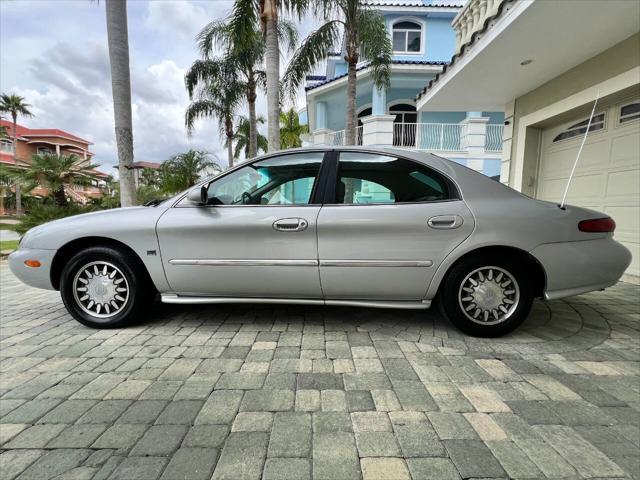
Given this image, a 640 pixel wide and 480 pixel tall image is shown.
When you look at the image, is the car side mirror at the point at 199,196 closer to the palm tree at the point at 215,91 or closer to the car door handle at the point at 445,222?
the car door handle at the point at 445,222

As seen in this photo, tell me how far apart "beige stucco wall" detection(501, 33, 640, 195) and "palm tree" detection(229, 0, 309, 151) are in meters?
5.00

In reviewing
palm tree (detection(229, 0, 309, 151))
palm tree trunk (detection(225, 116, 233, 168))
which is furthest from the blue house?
palm tree trunk (detection(225, 116, 233, 168))

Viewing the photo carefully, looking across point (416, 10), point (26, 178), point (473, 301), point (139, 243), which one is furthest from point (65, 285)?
point (416, 10)

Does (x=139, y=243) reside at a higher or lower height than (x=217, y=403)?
higher

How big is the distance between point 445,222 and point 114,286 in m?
2.82

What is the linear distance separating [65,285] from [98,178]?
9.84 m

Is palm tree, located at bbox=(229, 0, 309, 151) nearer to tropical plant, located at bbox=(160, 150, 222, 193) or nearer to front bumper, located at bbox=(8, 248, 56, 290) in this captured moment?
front bumper, located at bbox=(8, 248, 56, 290)

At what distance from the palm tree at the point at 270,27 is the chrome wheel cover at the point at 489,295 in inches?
242

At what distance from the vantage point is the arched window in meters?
15.8

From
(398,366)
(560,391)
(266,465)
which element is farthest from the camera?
(398,366)

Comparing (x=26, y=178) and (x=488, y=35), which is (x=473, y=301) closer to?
(x=488, y=35)

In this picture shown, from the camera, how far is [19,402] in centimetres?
188

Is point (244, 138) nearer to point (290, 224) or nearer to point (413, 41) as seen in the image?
point (413, 41)

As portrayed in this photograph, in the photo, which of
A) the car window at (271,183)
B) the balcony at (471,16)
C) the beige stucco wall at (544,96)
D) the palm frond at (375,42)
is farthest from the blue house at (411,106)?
the car window at (271,183)
